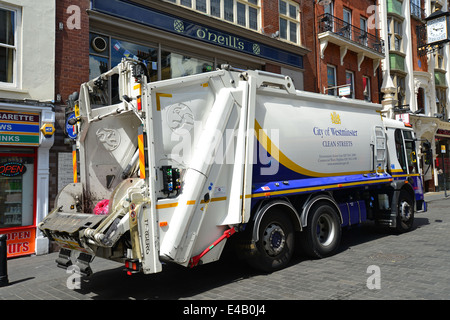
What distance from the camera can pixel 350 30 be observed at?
17828mm

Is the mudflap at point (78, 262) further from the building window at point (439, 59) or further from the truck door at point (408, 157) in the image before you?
the building window at point (439, 59)

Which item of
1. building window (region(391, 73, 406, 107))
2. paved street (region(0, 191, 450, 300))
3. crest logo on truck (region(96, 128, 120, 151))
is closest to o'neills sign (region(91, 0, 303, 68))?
crest logo on truck (region(96, 128, 120, 151))

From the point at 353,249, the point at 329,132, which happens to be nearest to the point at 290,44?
the point at 329,132

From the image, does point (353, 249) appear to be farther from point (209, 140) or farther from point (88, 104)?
point (88, 104)

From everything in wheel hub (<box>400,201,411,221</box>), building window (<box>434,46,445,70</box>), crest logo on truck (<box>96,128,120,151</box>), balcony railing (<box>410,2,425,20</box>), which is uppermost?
balcony railing (<box>410,2,425,20</box>)

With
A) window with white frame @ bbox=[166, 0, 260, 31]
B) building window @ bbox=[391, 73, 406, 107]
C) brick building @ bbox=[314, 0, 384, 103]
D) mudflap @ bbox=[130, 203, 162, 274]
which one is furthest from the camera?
building window @ bbox=[391, 73, 406, 107]

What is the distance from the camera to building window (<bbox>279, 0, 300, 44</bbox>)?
14.7 m

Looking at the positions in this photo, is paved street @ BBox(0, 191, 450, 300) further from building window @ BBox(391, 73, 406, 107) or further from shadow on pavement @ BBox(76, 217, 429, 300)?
building window @ BBox(391, 73, 406, 107)

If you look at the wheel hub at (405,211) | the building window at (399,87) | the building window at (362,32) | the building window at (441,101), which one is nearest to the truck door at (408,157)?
the wheel hub at (405,211)

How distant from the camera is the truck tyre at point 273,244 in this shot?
5840 millimetres

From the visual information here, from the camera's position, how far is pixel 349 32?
17703 millimetres

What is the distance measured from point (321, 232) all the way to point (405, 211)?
338 centimetres

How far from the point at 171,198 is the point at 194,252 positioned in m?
0.85

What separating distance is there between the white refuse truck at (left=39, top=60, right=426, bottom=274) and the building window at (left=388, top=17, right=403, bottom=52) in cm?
1521
